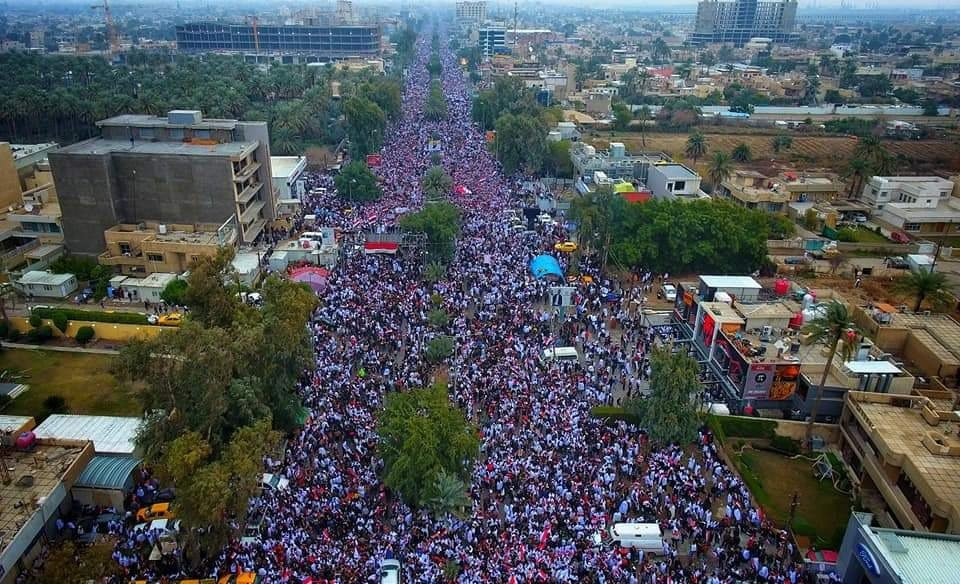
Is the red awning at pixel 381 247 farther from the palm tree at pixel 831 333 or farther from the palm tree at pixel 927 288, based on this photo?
the palm tree at pixel 927 288

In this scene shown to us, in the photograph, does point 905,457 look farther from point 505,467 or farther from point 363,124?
point 363,124

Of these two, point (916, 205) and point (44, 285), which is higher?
point (916, 205)

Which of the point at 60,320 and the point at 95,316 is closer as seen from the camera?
the point at 60,320

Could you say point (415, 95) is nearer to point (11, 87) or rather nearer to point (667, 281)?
point (11, 87)

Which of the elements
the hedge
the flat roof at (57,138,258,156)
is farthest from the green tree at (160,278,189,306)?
the flat roof at (57,138,258,156)

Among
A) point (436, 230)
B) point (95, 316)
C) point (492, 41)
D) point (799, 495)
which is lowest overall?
point (799, 495)

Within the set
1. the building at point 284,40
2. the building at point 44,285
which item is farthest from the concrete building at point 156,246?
the building at point 284,40

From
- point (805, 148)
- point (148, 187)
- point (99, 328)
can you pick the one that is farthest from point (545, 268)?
point (805, 148)
